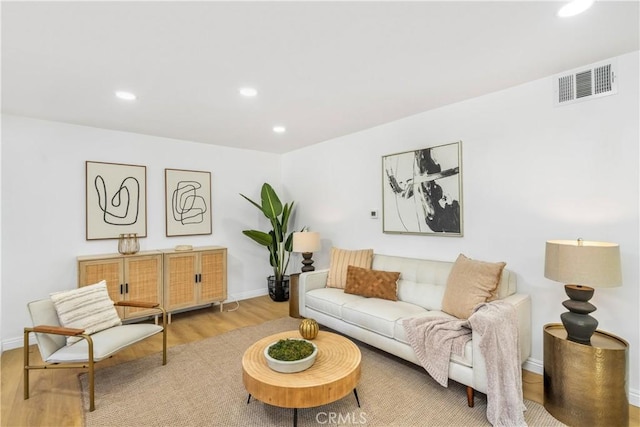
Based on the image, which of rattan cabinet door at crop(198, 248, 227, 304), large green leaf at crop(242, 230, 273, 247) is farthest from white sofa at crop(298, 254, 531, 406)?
rattan cabinet door at crop(198, 248, 227, 304)

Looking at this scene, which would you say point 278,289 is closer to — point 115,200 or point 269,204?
point 269,204

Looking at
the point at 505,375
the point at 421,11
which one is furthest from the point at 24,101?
the point at 505,375

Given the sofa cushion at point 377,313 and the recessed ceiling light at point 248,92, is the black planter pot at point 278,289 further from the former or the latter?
the recessed ceiling light at point 248,92

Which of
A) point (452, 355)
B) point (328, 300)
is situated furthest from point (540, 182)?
point (328, 300)

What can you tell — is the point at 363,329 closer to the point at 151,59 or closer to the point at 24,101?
the point at 151,59

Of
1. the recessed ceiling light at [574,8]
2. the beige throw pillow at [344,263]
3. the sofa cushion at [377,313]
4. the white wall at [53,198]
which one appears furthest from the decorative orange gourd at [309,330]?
the white wall at [53,198]

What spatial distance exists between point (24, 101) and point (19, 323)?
7.63 feet

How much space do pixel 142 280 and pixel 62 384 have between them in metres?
1.37

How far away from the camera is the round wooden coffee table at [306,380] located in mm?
1794

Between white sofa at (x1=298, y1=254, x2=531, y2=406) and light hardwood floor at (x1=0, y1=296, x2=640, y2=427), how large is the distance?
34 cm

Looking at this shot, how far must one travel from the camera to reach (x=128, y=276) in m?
3.63

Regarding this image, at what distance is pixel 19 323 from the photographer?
3311mm

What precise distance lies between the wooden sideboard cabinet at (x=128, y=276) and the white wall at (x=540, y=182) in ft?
9.64

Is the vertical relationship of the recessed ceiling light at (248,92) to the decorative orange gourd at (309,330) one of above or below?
above
